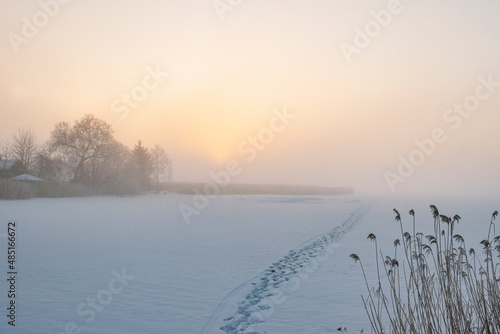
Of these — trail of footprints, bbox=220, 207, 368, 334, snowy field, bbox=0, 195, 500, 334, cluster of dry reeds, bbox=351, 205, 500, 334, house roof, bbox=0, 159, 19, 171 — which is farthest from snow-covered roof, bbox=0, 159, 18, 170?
cluster of dry reeds, bbox=351, 205, 500, 334

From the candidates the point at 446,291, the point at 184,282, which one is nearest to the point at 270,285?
the point at 184,282

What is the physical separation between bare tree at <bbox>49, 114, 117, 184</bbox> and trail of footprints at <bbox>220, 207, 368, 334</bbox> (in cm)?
4245

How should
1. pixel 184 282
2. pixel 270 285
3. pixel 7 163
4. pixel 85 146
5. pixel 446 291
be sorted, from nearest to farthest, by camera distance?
pixel 446 291, pixel 270 285, pixel 184 282, pixel 7 163, pixel 85 146

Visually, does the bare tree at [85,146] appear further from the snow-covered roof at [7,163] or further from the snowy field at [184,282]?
the snowy field at [184,282]

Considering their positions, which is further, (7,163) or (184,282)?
(7,163)

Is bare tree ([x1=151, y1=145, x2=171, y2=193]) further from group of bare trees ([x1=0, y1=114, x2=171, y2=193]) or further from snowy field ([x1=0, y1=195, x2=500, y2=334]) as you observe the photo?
snowy field ([x1=0, y1=195, x2=500, y2=334])

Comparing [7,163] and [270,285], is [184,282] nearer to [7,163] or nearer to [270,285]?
[270,285]

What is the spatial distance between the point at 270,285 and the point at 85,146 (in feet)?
155

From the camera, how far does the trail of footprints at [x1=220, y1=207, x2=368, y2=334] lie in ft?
17.2

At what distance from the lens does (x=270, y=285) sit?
7449mm

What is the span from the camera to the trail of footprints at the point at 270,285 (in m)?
5.25

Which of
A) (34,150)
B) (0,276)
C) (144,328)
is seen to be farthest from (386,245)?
(34,150)

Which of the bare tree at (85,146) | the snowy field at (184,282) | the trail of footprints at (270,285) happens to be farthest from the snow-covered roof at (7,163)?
the trail of footprints at (270,285)

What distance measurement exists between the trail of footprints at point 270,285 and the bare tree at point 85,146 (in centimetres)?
4245
